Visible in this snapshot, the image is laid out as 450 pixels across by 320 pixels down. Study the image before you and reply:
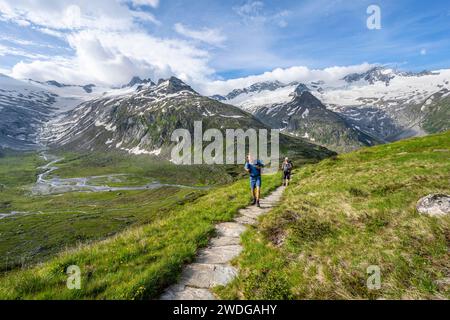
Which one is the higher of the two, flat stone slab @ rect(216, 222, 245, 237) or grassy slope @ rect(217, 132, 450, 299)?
grassy slope @ rect(217, 132, 450, 299)

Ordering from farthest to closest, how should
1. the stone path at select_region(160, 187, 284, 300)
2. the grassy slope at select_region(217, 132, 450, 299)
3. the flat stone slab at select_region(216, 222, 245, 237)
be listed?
the flat stone slab at select_region(216, 222, 245, 237) < the stone path at select_region(160, 187, 284, 300) < the grassy slope at select_region(217, 132, 450, 299)

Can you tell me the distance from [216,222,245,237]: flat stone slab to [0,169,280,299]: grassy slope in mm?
594

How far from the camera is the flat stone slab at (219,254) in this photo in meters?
11.1

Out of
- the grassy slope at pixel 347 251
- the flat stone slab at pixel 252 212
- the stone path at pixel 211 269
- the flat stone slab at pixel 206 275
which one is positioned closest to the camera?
the grassy slope at pixel 347 251

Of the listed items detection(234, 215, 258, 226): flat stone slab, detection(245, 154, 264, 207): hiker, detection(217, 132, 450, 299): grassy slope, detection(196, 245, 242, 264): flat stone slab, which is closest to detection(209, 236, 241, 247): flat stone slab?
Result: detection(196, 245, 242, 264): flat stone slab

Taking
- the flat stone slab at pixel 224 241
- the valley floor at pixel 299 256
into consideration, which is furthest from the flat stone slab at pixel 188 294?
the flat stone slab at pixel 224 241

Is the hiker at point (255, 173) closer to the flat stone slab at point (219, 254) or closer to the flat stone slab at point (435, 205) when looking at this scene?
the flat stone slab at point (219, 254)

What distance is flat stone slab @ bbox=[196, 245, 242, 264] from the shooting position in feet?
36.4

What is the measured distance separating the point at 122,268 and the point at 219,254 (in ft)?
12.8

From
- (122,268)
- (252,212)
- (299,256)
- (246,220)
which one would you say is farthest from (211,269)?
(252,212)

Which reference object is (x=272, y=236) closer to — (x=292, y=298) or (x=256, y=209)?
(x=292, y=298)

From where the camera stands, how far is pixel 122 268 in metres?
9.69

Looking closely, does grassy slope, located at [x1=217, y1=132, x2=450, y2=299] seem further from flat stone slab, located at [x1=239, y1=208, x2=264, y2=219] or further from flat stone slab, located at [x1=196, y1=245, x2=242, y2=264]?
flat stone slab, located at [x1=239, y1=208, x2=264, y2=219]
